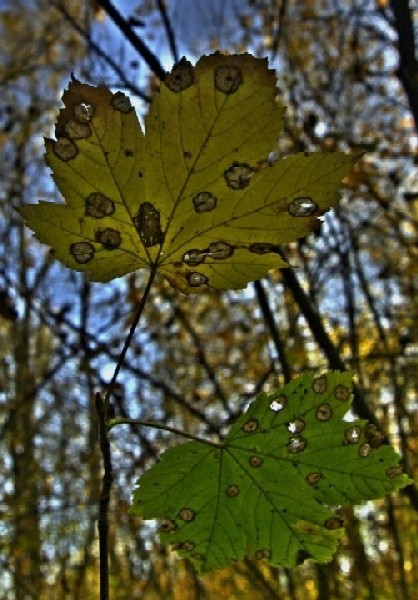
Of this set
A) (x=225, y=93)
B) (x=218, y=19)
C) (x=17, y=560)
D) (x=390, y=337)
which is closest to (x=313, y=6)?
(x=218, y=19)

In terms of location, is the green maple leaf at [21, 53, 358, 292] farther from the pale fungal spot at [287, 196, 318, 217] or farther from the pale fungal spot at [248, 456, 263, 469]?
the pale fungal spot at [248, 456, 263, 469]

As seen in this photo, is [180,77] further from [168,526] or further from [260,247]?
[168,526]

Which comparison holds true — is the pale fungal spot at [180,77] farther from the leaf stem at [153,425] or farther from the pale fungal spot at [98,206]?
the leaf stem at [153,425]

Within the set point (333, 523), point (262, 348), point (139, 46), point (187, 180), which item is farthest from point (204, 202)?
point (262, 348)

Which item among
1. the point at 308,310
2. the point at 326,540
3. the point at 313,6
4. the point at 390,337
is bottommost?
the point at 326,540

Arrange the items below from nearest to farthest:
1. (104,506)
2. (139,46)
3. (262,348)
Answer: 1. (104,506)
2. (139,46)
3. (262,348)

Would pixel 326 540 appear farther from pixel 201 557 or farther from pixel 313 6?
pixel 313 6

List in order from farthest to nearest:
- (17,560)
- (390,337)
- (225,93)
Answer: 1. (17,560)
2. (390,337)
3. (225,93)
